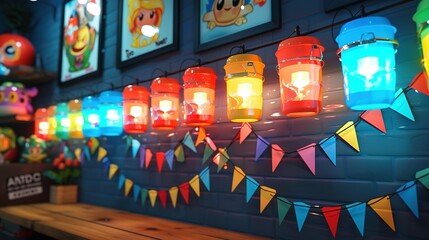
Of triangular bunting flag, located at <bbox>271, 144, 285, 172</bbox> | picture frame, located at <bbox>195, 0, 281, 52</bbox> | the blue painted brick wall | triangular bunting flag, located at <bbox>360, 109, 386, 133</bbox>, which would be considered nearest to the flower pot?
the blue painted brick wall

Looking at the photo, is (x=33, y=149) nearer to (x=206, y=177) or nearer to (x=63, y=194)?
(x=63, y=194)

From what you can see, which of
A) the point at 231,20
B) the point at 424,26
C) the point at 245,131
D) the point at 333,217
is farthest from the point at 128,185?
the point at 424,26

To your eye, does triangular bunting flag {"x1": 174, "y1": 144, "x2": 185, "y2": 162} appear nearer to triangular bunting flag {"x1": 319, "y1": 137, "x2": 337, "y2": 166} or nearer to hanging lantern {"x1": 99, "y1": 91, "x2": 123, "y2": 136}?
hanging lantern {"x1": 99, "y1": 91, "x2": 123, "y2": 136}

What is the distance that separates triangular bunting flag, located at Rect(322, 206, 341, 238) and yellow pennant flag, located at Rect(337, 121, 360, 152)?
267 mm

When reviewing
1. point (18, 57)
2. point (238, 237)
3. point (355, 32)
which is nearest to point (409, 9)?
point (355, 32)

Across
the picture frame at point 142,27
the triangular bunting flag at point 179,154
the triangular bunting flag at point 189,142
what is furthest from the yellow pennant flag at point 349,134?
the picture frame at point 142,27

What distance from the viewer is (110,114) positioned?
7.35 feet

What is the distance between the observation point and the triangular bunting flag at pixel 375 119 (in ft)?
4.46

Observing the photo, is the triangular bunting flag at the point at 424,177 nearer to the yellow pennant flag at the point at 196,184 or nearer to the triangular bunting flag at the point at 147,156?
the yellow pennant flag at the point at 196,184

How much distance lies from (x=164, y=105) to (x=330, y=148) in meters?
0.89

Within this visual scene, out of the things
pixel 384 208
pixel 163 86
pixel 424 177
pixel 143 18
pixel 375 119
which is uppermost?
pixel 143 18

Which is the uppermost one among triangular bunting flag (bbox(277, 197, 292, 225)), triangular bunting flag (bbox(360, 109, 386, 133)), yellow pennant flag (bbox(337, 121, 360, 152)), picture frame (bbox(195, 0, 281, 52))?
picture frame (bbox(195, 0, 281, 52))

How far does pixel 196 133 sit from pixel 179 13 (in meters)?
0.82

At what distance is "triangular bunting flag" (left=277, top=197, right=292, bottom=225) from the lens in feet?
5.29
